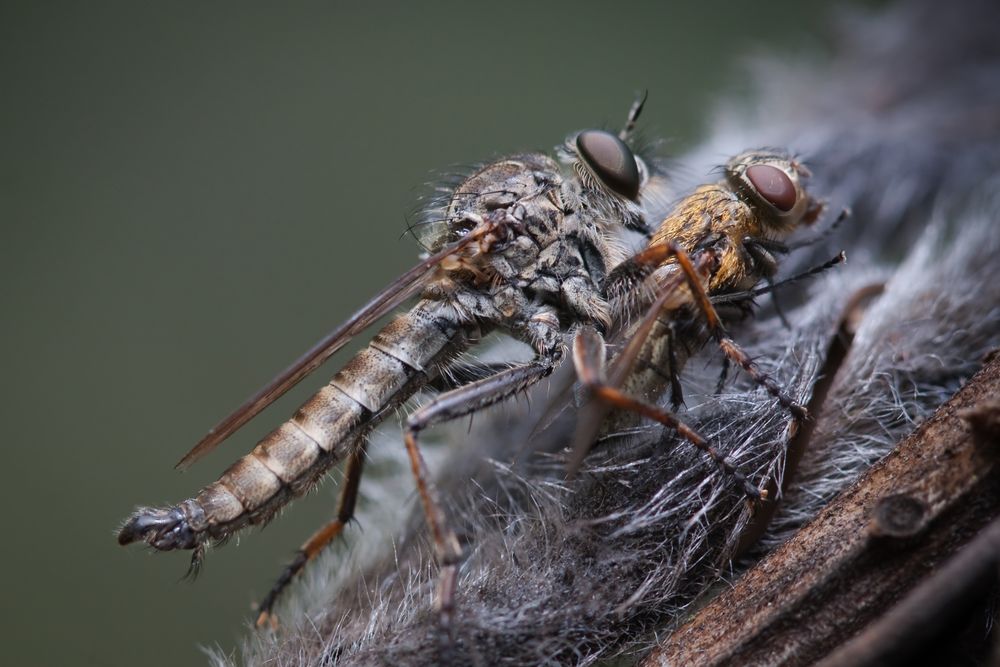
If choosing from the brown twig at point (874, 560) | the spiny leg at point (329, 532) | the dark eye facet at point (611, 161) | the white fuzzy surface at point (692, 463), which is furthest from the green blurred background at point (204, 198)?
the brown twig at point (874, 560)

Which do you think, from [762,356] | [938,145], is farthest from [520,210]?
[938,145]

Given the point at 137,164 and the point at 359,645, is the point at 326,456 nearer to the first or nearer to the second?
the point at 359,645

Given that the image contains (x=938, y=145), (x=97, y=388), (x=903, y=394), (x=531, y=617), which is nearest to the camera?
(x=531, y=617)

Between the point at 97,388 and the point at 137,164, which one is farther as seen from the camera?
the point at 137,164

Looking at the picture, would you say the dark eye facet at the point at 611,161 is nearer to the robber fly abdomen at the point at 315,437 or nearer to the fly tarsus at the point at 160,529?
the robber fly abdomen at the point at 315,437

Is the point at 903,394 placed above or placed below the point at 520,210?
below

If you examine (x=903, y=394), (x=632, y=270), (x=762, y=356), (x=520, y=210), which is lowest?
(x=903, y=394)

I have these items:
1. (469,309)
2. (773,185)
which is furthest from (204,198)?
(773,185)

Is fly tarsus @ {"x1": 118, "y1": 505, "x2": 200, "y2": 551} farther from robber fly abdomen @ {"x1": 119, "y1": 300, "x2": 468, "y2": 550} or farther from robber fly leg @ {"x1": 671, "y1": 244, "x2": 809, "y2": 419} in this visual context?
robber fly leg @ {"x1": 671, "y1": 244, "x2": 809, "y2": 419}
